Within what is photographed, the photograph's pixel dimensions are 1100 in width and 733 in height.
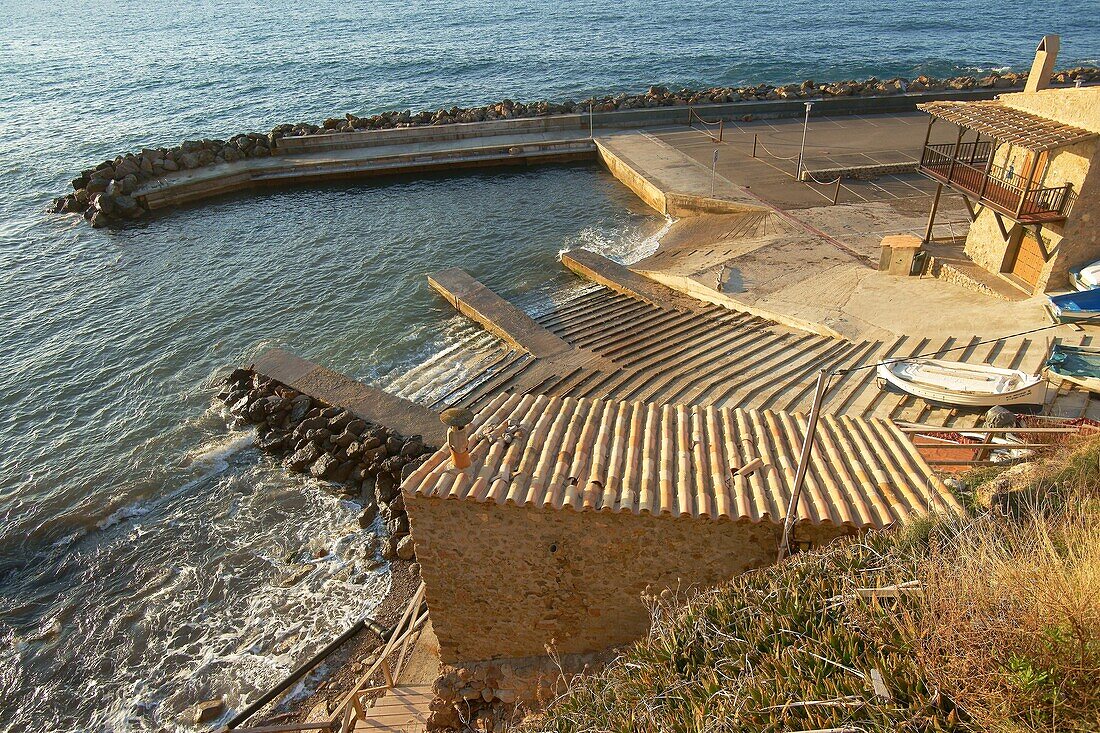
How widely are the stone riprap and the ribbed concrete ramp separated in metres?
22.0

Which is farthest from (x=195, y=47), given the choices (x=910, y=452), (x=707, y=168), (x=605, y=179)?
(x=910, y=452)

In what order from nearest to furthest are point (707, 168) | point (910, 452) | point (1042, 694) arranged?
point (1042, 694) → point (910, 452) → point (707, 168)

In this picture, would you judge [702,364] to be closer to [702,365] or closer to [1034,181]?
[702,365]

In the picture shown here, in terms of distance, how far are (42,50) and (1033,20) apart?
11651cm

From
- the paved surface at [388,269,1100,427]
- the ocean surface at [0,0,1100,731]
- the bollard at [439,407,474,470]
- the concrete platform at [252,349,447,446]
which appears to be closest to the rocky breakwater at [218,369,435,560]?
the concrete platform at [252,349,447,446]

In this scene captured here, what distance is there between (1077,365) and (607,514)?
462 inches

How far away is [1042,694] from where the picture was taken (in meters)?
4.49

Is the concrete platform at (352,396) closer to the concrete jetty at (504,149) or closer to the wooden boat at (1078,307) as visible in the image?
the wooden boat at (1078,307)

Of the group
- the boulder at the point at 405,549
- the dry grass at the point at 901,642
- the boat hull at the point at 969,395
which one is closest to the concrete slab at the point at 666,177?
the boat hull at the point at 969,395

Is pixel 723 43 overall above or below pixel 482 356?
above

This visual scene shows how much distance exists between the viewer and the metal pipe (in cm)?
1082

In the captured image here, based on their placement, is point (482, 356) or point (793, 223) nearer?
point (482, 356)

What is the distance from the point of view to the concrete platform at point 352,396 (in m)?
16.9

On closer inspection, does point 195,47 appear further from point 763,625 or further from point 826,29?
point 763,625
